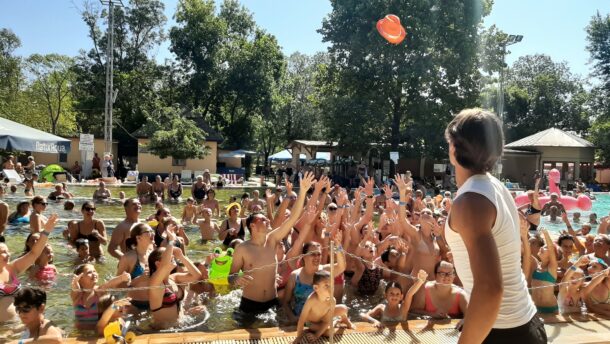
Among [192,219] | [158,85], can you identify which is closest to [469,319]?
[192,219]

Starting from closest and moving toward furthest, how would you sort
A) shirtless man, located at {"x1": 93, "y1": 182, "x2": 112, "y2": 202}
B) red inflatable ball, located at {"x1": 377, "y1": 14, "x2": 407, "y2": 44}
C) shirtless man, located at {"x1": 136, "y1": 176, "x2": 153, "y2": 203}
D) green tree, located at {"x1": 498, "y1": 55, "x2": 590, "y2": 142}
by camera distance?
1. red inflatable ball, located at {"x1": 377, "y1": 14, "x2": 407, "y2": 44}
2. shirtless man, located at {"x1": 93, "y1": 182, "x2": 112, "y2": 202}
3. shirtless man, located at {"x1": 136, "y1": 176, "x2": 153, "y2": 203}
4. green tree, located at {"x1": 498, "y1": 55, "x2": 590, "y2": 142}

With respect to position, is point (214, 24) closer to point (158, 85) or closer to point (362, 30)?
point (158, 85)

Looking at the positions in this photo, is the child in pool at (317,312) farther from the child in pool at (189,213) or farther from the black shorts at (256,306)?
the child in pool at (189,213)

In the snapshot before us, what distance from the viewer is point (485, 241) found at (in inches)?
61.9

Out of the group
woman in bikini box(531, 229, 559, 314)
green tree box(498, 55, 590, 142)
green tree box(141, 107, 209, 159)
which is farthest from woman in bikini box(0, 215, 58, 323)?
green tree box(498, 55, 590, 142)

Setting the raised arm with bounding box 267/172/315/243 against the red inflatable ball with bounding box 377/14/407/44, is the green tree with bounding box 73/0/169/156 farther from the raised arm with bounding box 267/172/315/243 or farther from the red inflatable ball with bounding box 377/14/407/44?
the raised arm with bounding box 267/172/315/243

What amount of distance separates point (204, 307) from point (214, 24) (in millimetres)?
37716

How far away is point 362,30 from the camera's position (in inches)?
1203

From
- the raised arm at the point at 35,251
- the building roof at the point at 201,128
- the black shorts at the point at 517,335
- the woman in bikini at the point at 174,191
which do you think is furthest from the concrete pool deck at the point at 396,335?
the building roof at the point at 201,128

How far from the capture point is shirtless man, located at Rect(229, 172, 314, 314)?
592 cm

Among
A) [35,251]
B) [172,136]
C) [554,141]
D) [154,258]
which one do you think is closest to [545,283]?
[154,258]

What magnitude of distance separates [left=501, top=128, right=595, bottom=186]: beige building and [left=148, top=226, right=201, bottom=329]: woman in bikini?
→ 3419cm

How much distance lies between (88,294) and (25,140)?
5.72 meters

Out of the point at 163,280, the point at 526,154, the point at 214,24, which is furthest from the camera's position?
the point at 214,24
